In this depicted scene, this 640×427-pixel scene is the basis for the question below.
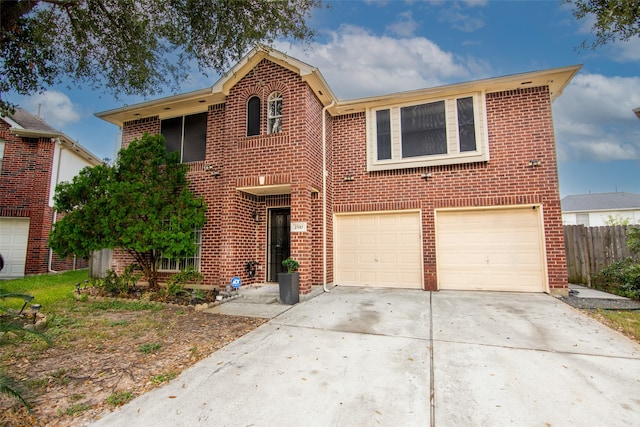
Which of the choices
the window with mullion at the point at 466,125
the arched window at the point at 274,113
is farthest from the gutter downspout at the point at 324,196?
the window with mullion at the point at 466,125

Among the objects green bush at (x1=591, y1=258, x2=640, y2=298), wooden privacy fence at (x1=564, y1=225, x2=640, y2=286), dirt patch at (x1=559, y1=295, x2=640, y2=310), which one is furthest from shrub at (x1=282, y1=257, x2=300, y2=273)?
wooden privacy fence at (x1=564, y1=225, x2=640, y2=286)

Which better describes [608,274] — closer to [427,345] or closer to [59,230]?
[427,345]

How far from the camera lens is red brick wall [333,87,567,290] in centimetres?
741

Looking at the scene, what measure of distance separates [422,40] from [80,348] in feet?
43.7

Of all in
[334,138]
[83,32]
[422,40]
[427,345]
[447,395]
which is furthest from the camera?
[422,40]

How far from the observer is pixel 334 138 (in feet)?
30.7

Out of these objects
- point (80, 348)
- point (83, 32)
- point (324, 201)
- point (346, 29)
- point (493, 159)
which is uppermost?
point (346, 29)

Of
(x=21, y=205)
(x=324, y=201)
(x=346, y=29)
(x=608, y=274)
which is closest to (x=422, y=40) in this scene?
(x=346, y=29)

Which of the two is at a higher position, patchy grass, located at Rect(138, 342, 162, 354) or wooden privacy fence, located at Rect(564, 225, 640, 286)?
wooden privacy fence, located at Rect(564, 225, 640, 286)

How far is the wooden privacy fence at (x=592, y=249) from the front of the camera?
8078mm

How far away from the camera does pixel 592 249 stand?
27.4 ft

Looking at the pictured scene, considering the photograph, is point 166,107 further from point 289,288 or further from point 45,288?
point 289,288

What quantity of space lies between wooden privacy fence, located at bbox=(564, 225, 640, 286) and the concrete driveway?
420 centimetres

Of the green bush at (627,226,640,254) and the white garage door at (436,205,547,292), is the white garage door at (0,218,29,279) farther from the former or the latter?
the green bush at (627,226,640,254)
